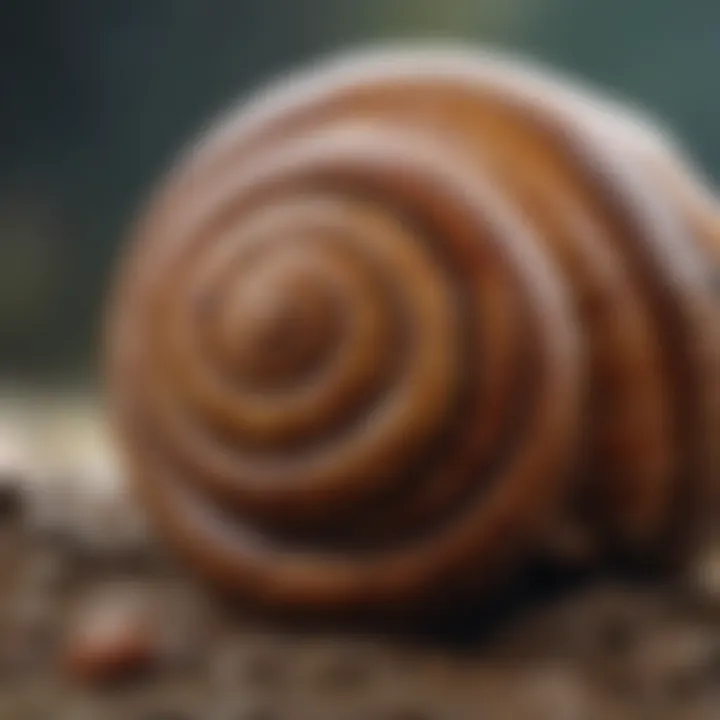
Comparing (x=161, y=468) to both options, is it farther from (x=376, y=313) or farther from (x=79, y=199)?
(x=79, y=199)

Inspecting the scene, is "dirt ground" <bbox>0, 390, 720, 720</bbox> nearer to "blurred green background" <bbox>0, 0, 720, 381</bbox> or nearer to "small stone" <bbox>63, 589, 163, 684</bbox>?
"small stone" <bbox>63, 589, 163, 684</bbox>

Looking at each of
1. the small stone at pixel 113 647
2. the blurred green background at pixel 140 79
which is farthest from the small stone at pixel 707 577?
the blurred green background at pixel 140 79

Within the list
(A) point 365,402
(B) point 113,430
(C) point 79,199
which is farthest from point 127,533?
(C) point 79,199

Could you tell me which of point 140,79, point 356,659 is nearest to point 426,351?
point 356,659

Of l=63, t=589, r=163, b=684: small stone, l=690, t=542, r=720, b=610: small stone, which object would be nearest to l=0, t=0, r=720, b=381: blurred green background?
l=690, t=542, r=720, b=610: small stone

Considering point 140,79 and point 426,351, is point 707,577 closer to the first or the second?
point 426,351

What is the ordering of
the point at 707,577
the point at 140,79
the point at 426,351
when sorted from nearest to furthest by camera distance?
the point at 426,351, the point at 707,577, the point at 140,79
